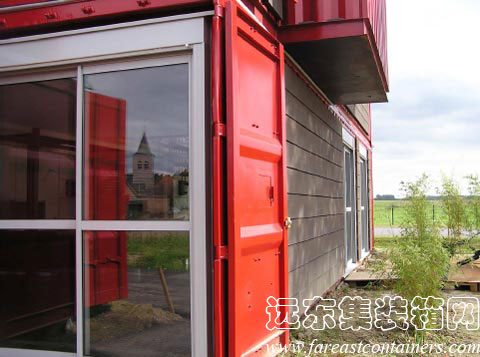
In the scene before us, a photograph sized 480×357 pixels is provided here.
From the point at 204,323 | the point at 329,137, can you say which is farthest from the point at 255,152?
the point at 329,137

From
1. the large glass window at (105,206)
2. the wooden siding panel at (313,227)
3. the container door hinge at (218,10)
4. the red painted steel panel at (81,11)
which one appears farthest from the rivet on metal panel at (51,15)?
the wooden siding panel at (313,227)

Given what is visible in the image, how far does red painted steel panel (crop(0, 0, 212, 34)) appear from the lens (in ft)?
10.9

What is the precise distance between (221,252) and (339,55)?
2918mm

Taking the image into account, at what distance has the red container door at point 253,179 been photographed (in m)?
3.15

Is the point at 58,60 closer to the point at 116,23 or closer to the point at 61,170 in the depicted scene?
the point at 116,23

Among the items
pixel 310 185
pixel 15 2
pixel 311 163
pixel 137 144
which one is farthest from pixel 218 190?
pixel 311 163

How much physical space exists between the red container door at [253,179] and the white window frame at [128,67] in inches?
7.4

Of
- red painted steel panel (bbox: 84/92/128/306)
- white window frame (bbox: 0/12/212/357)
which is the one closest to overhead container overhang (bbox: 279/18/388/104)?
white window frame (bbox: 0/12/212/357)

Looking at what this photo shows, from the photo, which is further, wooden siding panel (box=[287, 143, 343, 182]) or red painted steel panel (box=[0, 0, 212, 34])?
wooden siding panel (box=[287, 143, 343, 182])

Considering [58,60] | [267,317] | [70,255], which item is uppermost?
[58,60]

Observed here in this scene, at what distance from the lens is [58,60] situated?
3.54m

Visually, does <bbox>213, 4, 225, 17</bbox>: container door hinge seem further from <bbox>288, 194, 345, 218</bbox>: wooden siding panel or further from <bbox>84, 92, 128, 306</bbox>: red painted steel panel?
<bbox>288, 194, 345, 218</bbox>: wooden siding panel

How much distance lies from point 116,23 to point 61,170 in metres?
1.14

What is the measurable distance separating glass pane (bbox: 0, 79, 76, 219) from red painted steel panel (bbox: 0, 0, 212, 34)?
435 mm
